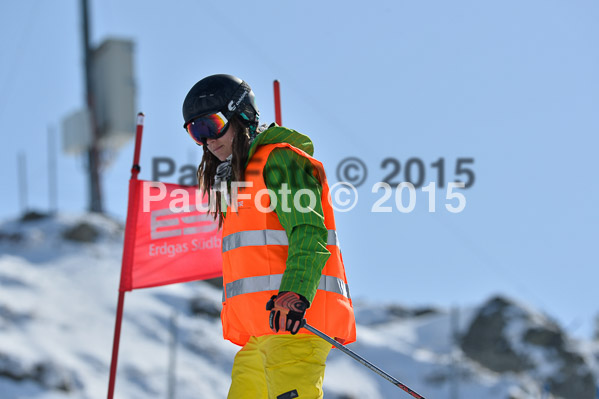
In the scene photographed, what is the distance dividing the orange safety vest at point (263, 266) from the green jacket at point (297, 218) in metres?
0.04

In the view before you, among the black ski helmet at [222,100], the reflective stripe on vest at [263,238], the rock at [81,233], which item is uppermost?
the black ski helmet at [222,100]

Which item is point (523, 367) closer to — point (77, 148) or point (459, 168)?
point (77, 148)

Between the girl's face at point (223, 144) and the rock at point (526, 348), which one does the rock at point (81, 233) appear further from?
the girl's face at point (223, 144)

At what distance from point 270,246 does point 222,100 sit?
738 mm

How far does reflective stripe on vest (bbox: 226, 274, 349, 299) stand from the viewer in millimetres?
3381

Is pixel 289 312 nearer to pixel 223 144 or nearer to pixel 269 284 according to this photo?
pixel 269 284

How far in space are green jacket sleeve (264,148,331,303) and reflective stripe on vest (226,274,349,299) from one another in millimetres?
162

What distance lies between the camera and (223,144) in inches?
143

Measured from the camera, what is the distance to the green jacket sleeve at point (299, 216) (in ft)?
10.5

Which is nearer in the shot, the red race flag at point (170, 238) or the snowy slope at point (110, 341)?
the red race flag at point (170, 238)

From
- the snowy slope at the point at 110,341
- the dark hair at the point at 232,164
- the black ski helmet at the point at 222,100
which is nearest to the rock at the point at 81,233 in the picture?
the snowy slope at the point at 110,341

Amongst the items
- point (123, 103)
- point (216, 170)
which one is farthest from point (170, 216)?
point (123, 103)

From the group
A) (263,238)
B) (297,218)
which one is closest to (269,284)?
(263,238)

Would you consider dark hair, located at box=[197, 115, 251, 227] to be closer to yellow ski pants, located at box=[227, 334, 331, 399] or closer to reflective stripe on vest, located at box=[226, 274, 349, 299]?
reflective stripe on vest, located at box=[226, 274, 349, 299]
